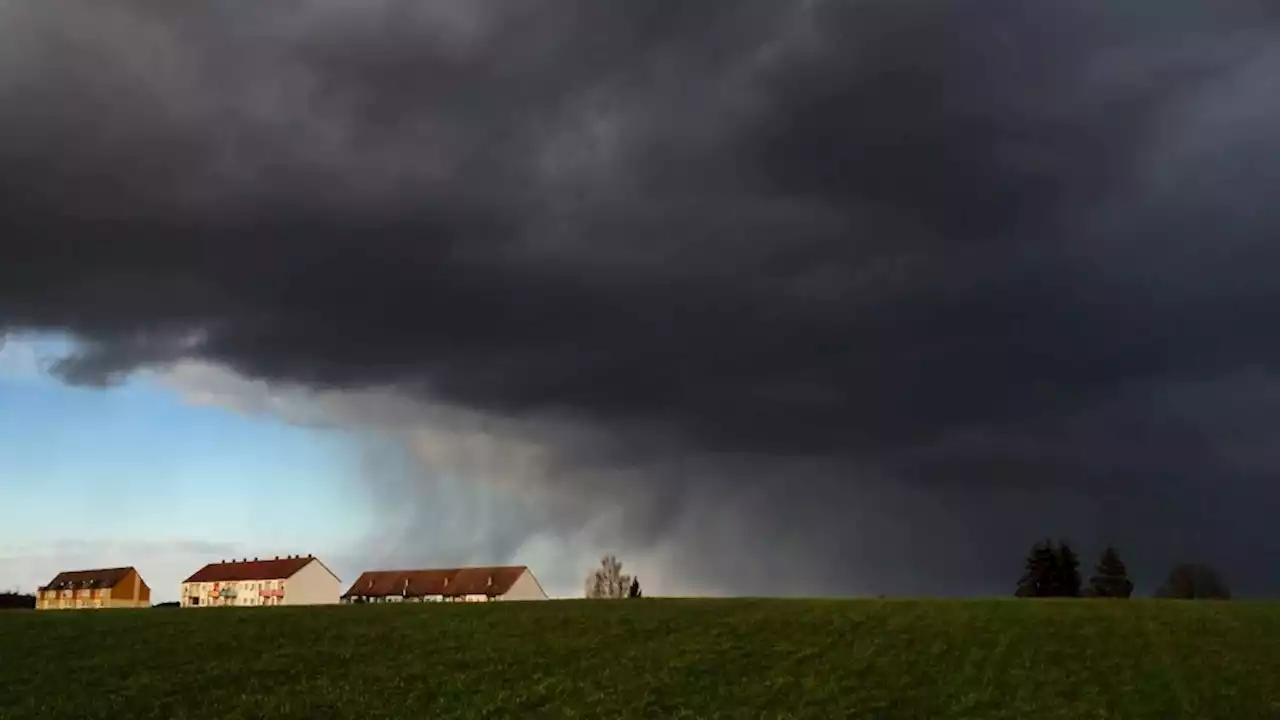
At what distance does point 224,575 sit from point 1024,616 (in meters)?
170

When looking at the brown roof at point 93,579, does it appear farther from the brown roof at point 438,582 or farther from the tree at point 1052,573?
the tree at point 1052,573

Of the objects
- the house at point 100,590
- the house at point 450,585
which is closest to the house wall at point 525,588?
the house at point 450,585

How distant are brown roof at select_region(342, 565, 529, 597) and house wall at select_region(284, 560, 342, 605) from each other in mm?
7006

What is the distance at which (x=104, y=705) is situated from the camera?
3625cm

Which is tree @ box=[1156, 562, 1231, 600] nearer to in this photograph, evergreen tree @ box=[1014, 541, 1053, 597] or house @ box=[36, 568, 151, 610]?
evergreen tree @ box=[1014, 541, 1053, 597]

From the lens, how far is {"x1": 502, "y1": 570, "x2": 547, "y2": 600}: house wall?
16838 cm

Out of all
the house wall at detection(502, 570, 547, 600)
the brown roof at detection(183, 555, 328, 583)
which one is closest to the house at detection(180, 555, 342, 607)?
the brown roof at detection(183, 555, 328, 583)

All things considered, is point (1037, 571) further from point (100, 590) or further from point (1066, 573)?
point (100, 590)

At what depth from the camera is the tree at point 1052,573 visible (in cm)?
12912

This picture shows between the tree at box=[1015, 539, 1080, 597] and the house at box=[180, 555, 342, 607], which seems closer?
the tree at box=[1015, 539, 1080, 597]

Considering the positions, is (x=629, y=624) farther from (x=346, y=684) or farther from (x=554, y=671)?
(x=346, y=684)

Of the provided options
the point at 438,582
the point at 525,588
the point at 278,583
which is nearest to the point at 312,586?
the point at 278,583

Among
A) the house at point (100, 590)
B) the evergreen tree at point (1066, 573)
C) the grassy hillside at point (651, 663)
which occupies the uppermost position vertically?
the house at point (100, 590)

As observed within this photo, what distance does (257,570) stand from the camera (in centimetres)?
18588
